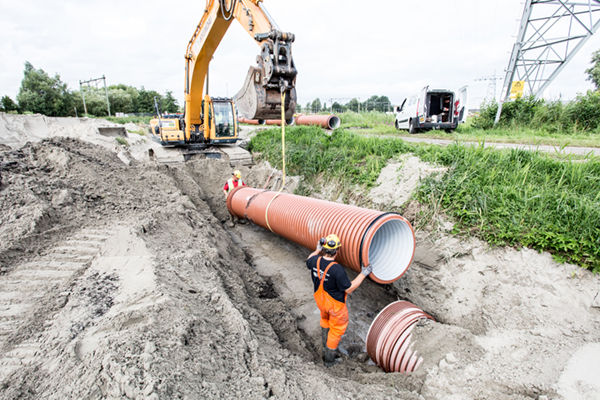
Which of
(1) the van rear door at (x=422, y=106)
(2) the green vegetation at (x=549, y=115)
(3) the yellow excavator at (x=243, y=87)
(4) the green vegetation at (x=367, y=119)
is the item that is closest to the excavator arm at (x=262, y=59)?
(3) the yellow excavator at (x=243, y=87)

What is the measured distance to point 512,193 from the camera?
14.4ft

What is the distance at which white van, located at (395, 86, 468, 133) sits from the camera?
462 inches

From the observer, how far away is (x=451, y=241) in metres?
4.51

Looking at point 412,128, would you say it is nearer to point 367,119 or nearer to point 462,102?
point 462,102

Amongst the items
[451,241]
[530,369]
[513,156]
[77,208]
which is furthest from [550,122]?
[77,208]

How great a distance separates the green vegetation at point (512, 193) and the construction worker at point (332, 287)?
2.21 meters

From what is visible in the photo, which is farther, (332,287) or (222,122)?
(222,122)

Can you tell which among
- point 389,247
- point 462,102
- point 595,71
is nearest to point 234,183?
point 389,247

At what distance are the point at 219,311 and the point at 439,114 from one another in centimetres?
Result: 1263

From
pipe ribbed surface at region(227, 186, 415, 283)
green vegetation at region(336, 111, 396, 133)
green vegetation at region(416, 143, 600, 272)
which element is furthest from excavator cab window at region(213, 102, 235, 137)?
green vegetation at region(336, 111, 396, 133)

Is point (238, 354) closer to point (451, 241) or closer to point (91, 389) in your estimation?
point (91, 389)

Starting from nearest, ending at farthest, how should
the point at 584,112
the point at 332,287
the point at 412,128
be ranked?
the point at 332,287 < the point at 584,112 < the point at 412,128

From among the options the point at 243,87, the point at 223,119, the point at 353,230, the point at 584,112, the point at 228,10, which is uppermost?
the point at 228,10

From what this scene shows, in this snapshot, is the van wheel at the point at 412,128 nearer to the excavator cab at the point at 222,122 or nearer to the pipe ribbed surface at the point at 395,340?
the excavator cab at the point at 222,122
